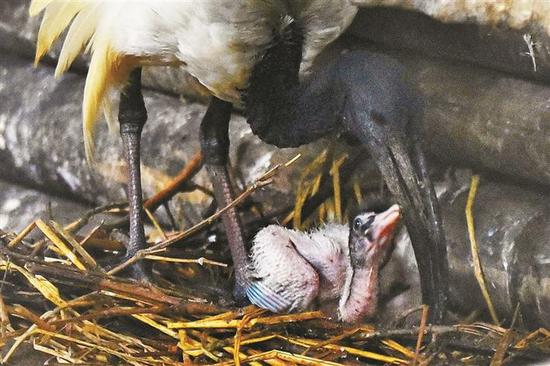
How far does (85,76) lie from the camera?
1.36 metres

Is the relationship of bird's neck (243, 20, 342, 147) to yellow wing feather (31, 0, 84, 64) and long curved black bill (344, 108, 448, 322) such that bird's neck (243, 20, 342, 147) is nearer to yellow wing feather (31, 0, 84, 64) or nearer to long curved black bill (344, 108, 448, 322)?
long curved black bill (344, 108, 448, 322)

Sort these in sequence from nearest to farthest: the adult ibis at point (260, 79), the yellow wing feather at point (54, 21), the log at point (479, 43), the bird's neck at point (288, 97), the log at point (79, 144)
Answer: the log at point (479, 43) → the adult ibis at point (260, 79) → the bird's neck at point (288, 97) → the yellow wing feather at point (54, 21) → the log at point (79, 144)

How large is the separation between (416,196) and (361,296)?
0.17m

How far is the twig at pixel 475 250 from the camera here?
1013mm

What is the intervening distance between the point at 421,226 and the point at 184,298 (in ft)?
1.04

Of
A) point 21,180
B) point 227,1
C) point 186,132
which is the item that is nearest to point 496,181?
point 227,1

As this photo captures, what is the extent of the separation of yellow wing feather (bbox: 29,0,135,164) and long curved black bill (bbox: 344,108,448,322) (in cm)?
36

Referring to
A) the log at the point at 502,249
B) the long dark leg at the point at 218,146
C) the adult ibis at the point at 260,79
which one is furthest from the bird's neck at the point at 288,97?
the log at the point at 502,249

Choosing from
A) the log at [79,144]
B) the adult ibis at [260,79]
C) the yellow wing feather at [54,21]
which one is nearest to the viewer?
the adult ibis at [260,79]

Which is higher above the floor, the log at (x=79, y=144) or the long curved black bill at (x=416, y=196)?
the long curved black bill at (x=416, y=196)

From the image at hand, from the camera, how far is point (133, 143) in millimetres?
1396

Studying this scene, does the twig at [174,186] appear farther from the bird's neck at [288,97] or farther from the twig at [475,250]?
the twig at [475,250]

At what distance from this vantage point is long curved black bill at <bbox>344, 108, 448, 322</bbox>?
1057 mm

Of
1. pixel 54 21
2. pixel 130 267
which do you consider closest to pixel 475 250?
pixel 130 267
